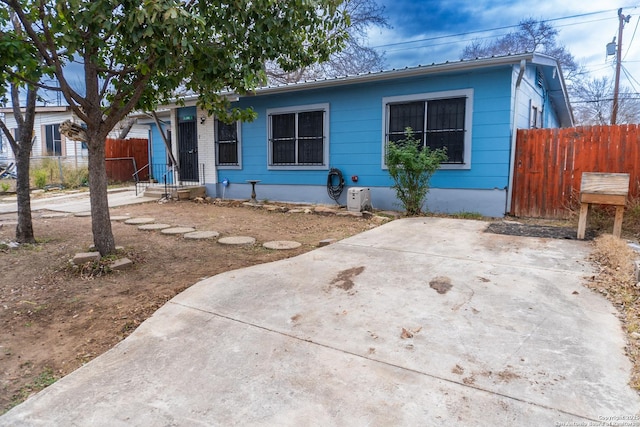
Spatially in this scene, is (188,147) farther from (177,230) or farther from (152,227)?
(177,230)

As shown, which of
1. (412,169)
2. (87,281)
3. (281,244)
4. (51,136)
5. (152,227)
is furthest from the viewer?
(51,136)

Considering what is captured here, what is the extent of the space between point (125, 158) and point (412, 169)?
42.9 feet

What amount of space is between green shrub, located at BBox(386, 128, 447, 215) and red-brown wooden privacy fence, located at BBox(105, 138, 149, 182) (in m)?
11.8

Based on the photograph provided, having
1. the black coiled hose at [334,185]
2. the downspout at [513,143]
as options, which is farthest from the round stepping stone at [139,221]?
the downspout at [513,143]

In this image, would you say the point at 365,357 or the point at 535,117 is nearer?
the point at 365,357

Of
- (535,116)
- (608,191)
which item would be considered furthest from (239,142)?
(608,191)

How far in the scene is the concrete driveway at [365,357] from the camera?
1787 millimetres

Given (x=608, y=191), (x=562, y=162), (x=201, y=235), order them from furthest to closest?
(x=562, y=162)
(x=201, y=235)
(x=608, y=191)

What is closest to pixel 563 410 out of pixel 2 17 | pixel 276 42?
pixel 276 42

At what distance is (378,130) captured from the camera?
8031 millimetres

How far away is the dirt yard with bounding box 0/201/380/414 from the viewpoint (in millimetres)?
2461

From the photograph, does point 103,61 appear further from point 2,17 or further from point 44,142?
point 44,142

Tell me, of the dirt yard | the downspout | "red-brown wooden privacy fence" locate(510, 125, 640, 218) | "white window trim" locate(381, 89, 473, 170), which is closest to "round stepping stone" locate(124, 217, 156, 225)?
the dirt yard

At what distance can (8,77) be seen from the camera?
153 inches
